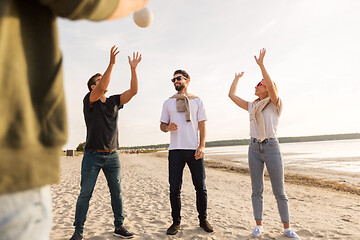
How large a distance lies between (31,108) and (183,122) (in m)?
3.54

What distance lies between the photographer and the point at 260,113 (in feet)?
13.6

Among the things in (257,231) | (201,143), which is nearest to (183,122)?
(201,143)

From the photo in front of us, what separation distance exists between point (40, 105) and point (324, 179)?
537 inches

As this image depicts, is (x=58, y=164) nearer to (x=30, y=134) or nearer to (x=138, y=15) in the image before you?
(x=30, y=134)

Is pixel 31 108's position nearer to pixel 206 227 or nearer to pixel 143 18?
pixel 143 18

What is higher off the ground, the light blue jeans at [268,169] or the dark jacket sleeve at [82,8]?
the dark jacket sleeve at [82,8]

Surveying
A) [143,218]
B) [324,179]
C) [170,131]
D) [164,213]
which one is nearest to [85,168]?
[170,131]

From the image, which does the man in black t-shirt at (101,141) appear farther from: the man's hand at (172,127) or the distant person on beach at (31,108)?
the distant person on beach at (31,108)

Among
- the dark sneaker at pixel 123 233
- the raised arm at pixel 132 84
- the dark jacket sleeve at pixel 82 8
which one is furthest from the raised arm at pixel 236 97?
the dark jacket sleeve at pixel 82 8

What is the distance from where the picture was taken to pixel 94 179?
3.77m

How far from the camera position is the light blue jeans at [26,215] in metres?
0.81

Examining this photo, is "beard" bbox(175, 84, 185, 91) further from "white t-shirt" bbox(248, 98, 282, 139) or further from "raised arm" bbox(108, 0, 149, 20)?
"raised arm" bbox(108, 0, 149, 20)

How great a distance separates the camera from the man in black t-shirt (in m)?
3.65

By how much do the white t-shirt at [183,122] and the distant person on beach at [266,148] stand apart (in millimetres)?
922
